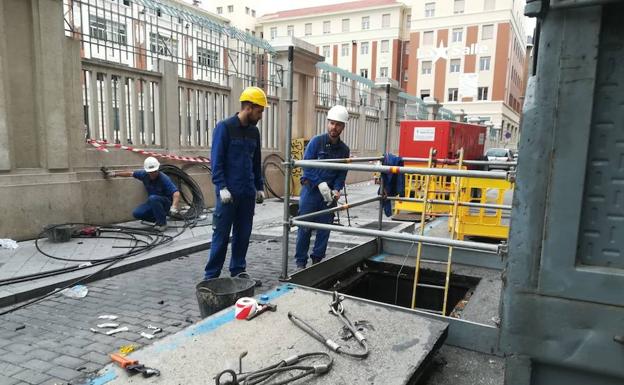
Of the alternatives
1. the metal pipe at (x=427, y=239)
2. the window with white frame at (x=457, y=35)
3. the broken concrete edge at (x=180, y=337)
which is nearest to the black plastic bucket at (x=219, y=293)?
the broken concrete edge at (x=180, y=337)

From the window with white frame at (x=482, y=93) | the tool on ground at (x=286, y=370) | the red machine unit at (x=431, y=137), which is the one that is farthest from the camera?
the window with white frame at (x=482, y=93)

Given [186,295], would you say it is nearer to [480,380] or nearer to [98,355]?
[98,355]

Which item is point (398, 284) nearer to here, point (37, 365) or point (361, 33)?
point (37, 365)

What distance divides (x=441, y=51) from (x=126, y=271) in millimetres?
51178

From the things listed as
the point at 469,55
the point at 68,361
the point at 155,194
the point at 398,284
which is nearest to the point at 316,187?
the point at 398,284

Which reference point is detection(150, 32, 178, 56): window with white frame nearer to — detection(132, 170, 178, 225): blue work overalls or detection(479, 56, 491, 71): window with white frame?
detection(132, 170, 178, 225): blue work overalls

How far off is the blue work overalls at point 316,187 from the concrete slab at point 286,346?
2.06 metres

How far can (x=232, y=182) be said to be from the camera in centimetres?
448

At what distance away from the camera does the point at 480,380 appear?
2627mm

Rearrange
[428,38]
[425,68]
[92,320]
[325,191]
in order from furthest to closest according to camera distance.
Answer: [425,68], [428,38], [325,191], [92,320]

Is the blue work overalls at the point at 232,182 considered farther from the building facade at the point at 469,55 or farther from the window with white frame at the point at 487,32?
the window with white frame at the point at 487,32

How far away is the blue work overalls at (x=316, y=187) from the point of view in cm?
507

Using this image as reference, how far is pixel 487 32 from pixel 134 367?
172 ft

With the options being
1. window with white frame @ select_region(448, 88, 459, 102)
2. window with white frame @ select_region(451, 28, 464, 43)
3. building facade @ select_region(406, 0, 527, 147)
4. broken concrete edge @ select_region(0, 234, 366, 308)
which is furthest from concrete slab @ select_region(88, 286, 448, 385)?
window with white frame @ select_region(451, 28, 464, 43)
